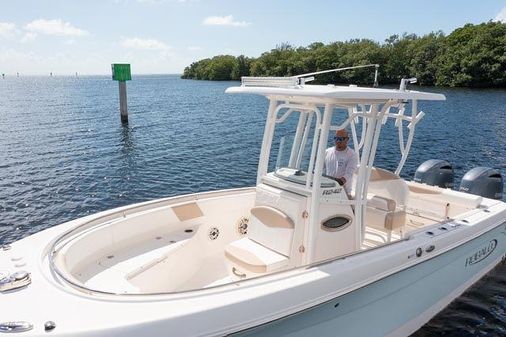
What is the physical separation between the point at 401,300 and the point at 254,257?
196 centimetres

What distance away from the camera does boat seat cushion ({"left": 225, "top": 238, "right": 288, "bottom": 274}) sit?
4969mm

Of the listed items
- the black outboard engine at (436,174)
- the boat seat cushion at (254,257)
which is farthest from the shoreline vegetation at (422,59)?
the boat seat cushion at (254,257)

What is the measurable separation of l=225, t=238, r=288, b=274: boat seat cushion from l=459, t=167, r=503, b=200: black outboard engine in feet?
16.0

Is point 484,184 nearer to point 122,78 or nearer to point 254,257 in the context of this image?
point 254,257

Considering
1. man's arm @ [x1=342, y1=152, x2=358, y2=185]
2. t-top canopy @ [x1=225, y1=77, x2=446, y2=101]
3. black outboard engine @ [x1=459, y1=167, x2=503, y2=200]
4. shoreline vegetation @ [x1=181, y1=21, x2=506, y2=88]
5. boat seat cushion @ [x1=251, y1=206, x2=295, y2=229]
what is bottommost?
black outboard engine @ [x1=459, y1=167, x2=503, y2=200]

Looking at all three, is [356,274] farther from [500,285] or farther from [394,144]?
[394,144]

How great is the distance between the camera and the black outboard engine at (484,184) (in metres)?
8.00

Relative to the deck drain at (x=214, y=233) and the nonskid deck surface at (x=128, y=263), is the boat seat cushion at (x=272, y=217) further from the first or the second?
the nonskid deck surface at (x=128, y=263)

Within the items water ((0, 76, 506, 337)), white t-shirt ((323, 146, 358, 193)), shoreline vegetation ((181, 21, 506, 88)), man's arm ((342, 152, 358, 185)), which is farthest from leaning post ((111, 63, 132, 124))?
man's arm ((342, 152, 358, 185))

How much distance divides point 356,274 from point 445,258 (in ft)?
6.70

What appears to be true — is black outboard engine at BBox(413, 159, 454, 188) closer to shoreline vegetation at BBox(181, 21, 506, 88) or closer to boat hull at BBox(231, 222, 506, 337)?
boat hull at BBox(231, 222, 506, 337)

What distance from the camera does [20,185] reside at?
45.0ft

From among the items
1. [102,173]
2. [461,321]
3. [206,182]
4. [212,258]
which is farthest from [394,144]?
[212,258]

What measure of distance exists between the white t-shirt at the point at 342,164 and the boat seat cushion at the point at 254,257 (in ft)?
4.18
